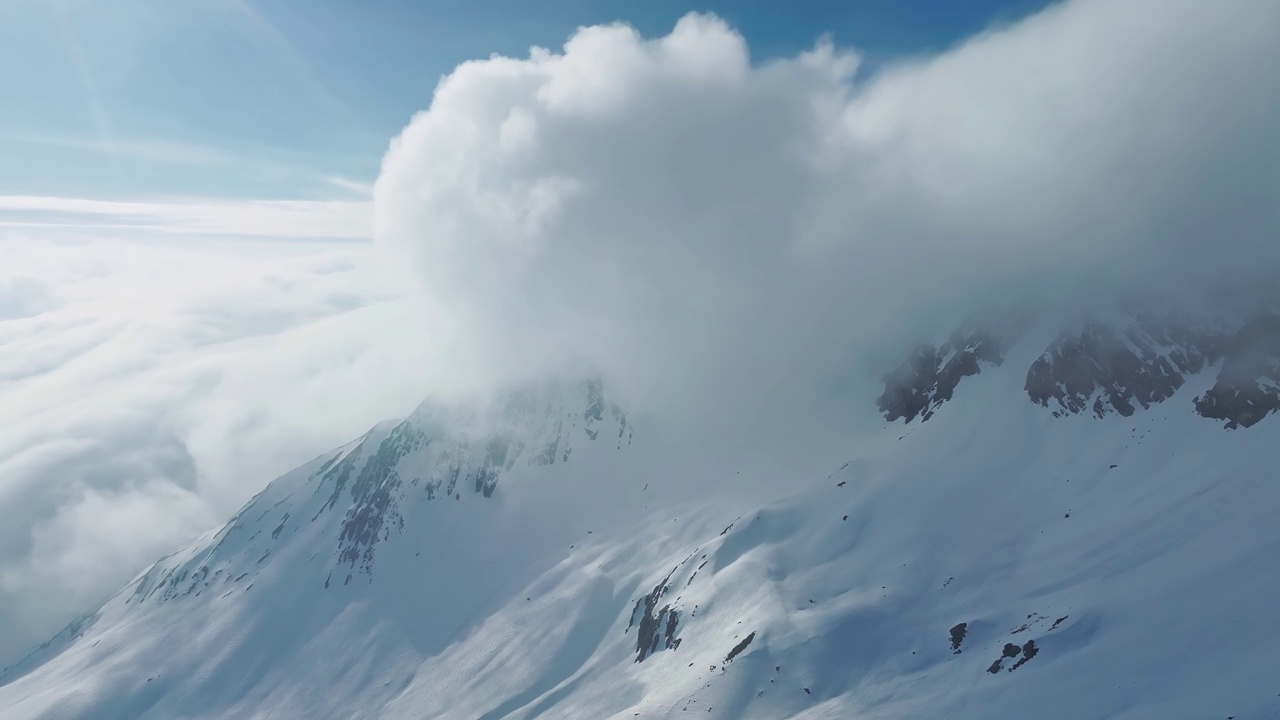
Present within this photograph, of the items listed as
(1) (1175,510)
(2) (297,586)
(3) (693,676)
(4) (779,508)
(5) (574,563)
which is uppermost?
(2) (297,586)

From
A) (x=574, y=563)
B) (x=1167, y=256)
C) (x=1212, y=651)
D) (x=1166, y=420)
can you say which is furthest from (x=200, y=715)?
(x=1167, y=256)

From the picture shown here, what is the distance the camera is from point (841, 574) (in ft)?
370

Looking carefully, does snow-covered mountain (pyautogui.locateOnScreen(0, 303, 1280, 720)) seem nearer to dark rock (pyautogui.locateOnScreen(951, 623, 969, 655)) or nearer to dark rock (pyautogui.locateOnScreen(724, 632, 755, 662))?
dark rock (pyautogui.locateOnScreen(951, 623, 969, 655))

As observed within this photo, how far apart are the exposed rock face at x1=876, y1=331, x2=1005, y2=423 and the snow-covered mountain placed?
64 cm

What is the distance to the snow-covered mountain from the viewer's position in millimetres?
85250

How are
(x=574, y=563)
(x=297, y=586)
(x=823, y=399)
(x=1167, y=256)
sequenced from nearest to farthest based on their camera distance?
(x=1167, y=256)
(x=574, y=563)
(x=823, y=399)
(x=297, y=586)

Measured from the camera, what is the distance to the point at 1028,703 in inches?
3022

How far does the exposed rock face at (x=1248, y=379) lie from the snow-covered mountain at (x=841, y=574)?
369mm

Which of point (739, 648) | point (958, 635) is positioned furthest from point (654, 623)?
point (958, 635)

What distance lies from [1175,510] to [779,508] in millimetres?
55809

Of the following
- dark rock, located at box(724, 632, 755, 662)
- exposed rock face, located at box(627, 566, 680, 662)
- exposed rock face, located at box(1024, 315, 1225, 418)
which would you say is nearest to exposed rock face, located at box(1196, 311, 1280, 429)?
exposed rock face, located at box(1024, 315, 1225, 418)

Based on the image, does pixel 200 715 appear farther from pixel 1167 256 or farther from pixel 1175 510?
pixel 1167 256

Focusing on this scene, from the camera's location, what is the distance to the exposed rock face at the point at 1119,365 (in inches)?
4828

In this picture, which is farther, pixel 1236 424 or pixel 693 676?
pixel 1236 424
